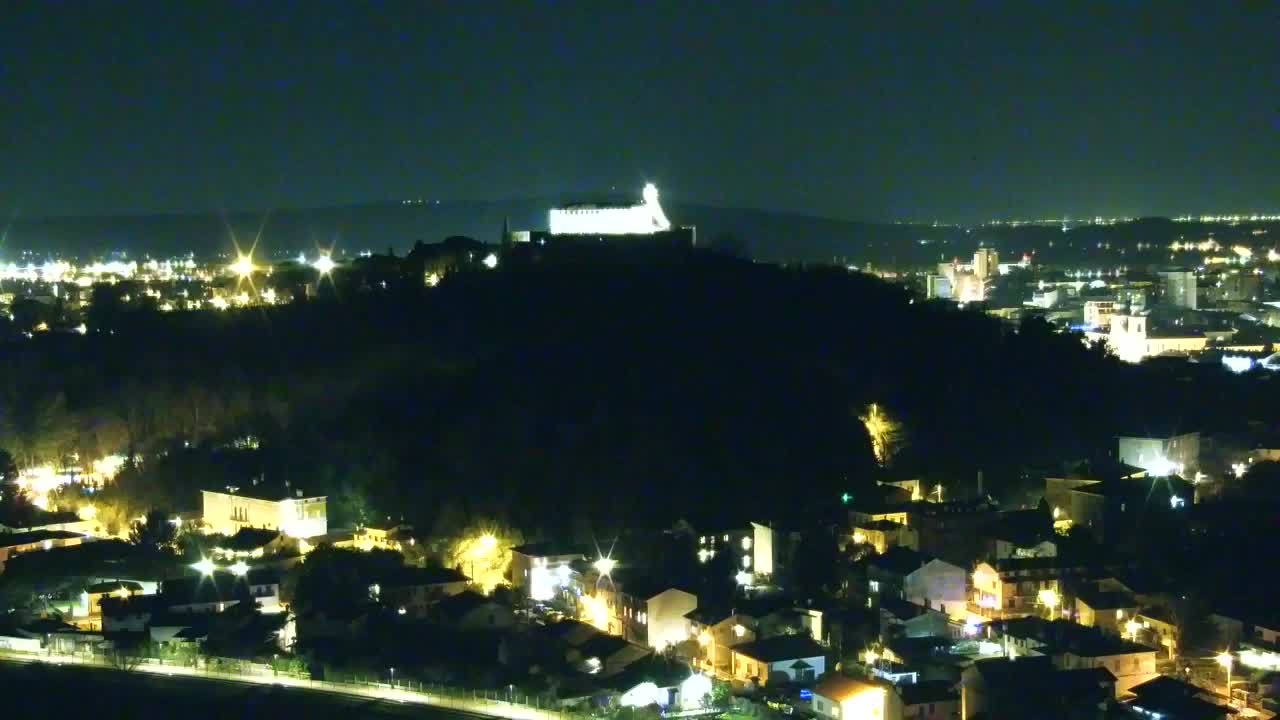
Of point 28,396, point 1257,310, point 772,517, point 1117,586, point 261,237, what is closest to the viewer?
point 1117,586

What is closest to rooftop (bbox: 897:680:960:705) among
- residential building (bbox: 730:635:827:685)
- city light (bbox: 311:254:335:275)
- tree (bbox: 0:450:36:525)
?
residential building (bbox: 730:635:827:685)

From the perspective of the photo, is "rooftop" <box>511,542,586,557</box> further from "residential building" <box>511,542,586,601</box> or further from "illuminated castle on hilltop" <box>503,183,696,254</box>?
"illuminated castle on hilltop" <box>503,183,696,254</box>

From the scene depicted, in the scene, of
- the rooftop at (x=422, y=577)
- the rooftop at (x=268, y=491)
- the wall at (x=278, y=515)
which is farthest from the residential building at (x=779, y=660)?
the rooftop at (x=268, y=491)

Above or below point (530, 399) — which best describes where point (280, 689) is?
below

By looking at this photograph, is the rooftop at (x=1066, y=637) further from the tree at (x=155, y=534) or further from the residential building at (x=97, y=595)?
the tree at (x=155, y=534)

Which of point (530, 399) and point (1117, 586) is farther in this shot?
point (530, 399)

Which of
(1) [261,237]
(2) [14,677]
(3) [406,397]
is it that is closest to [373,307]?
(3) [406,397]

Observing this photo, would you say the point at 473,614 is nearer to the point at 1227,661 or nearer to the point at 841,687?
the point at 841,687

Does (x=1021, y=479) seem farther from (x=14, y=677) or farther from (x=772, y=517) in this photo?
(x=14, y=677)
